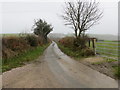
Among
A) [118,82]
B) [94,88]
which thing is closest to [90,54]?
[118,82]

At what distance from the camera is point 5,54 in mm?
10055

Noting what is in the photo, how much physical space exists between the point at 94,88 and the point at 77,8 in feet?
49.7

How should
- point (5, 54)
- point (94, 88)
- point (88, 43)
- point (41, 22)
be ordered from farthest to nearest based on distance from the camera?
point (41, 22)
point (88, 43)
point (5, 54)
point (94, 88)

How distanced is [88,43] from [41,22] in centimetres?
2976

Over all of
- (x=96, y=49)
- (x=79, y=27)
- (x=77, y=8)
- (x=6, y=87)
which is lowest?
(x=6, y=87)

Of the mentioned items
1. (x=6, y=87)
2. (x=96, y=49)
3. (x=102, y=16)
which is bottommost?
(x=6, y=87)

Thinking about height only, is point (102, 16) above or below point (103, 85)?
above

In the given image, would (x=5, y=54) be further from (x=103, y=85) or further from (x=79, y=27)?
(x=79, y=27)

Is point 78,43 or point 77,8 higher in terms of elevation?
point 77,8

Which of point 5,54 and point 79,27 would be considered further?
point 79,27

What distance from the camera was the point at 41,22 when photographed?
40.5 metres

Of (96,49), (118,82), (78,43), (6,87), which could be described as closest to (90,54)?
(96,49)

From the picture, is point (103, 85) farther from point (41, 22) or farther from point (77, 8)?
point (41, 22)

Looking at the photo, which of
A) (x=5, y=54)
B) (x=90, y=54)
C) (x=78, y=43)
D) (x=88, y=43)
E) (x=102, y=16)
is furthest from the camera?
(x=102, y=16)
